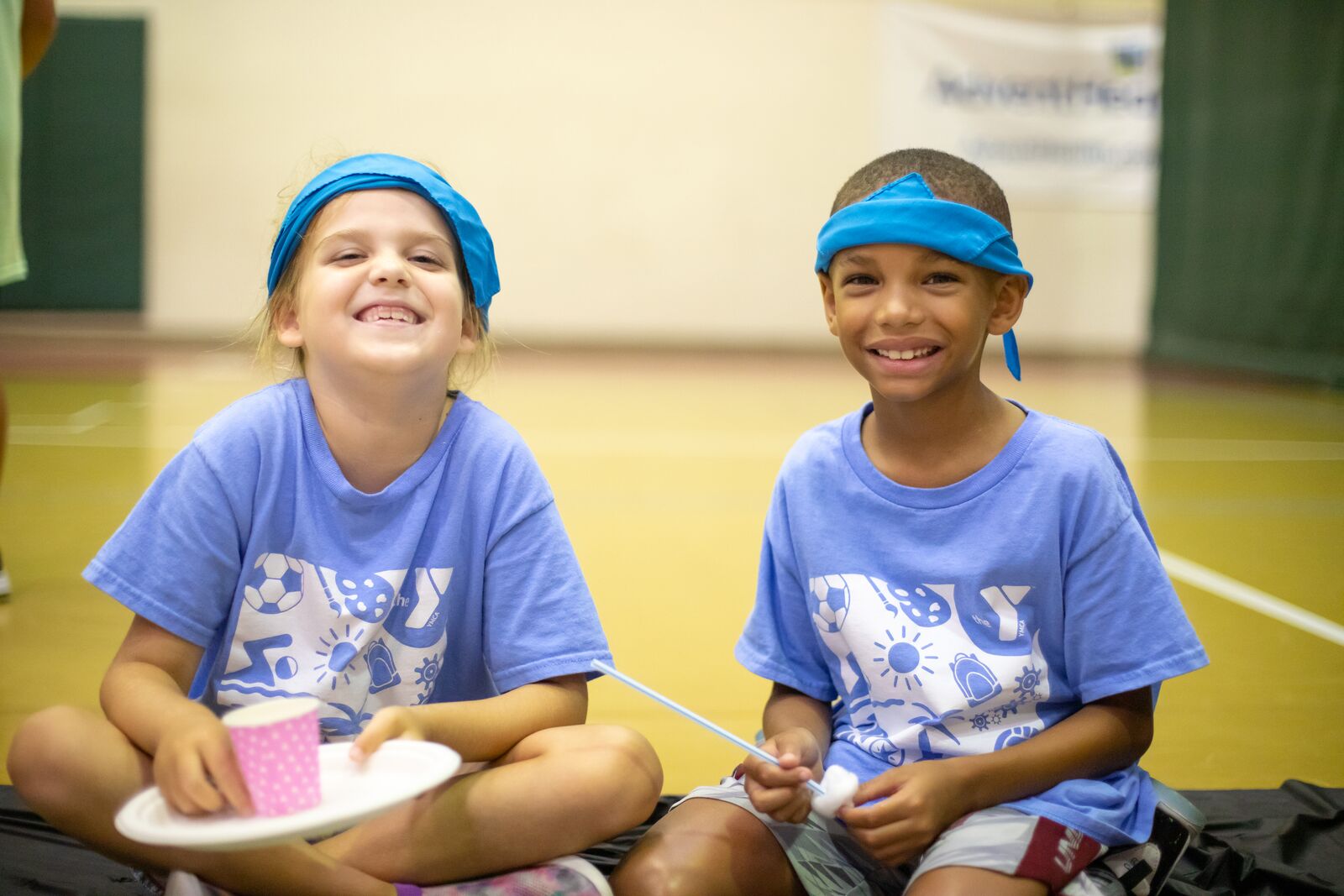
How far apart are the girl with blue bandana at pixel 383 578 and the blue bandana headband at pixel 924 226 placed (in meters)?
0.44

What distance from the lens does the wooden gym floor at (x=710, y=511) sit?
234 centimetres

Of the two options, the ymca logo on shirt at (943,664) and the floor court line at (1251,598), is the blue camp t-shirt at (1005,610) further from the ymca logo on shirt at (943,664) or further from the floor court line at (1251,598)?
the floor court line at (1251,598)

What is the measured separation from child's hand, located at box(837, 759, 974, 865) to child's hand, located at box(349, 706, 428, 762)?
43cm

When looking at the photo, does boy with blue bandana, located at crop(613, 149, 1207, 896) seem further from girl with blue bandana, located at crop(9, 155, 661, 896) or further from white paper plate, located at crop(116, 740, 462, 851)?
white paper plate, located at crop(116, 740, 462, 851)

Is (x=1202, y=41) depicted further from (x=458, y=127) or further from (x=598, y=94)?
(x=458, y=127)

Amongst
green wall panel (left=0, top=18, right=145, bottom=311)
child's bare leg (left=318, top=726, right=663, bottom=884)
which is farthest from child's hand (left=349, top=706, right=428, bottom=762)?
green wall panel (left=0, top=18, right=145, bottom=311)

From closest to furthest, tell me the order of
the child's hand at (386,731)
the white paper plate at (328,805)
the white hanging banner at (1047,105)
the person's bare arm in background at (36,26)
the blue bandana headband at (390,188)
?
1. the white paper plate at (328,805)
2. the child's hand at (386,731)
3. the blue bandana headband at (390,188)
4. the person's bare arm in background at (36,26)
5. the white hanging banner at (1047,105)

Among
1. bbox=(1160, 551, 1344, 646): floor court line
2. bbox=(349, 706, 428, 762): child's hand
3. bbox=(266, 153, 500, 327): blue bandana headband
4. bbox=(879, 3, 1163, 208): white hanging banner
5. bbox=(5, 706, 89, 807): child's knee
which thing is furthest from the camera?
bbox=(879, 3, 1163, 208): white hanging banner

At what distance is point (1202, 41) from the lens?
29.8 ft

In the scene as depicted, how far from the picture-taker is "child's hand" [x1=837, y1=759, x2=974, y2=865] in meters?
1.35

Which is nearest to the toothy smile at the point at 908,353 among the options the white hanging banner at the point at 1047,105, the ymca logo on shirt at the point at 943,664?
the ymca logo on shirt at the point at 943,664

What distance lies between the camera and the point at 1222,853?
1.75 m

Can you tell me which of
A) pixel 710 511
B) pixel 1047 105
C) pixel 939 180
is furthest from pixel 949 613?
pixel 1047 105

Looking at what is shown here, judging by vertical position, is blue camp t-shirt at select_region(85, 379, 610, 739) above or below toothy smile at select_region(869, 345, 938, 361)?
below
